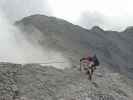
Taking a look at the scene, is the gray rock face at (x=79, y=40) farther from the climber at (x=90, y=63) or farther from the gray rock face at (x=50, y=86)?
the gray rock face at (x=50, y=86)

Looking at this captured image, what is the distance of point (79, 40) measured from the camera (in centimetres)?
4253

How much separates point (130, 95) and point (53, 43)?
2050 cm

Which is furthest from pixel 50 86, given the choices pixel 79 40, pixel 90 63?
pixel 79 40

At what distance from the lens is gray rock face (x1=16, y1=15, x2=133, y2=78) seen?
127ft

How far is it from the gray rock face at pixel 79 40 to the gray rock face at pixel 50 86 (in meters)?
15.3

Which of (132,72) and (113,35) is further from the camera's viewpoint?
Result: (113,35)

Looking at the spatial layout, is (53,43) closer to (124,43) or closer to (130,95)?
(124,43)

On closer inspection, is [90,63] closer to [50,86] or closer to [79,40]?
[50,86]

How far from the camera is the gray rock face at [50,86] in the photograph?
16616 millimetres

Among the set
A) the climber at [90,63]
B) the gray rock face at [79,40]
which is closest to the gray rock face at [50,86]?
the climber at [90,63]

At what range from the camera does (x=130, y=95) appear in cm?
2036

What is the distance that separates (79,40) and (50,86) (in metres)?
A: 25.1

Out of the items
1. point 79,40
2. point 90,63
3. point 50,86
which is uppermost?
point 79,40

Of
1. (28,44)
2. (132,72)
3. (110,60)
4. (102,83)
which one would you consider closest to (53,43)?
(28,44)
